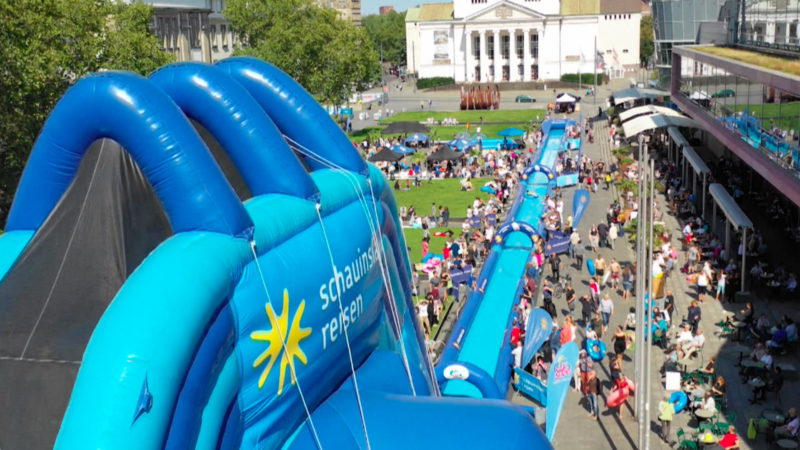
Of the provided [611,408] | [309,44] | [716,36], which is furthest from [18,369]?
[309,44]

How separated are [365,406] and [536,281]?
16.1m

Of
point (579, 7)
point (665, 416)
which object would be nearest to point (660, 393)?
point (665, 416)

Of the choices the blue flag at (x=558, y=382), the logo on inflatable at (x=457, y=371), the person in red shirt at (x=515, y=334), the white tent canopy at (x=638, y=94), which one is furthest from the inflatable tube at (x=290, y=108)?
the white tent canopy at (x=638, y=94)

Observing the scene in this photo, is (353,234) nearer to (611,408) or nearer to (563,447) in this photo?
(563,447)

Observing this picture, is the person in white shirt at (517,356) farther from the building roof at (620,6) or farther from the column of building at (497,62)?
the building roof at (620,6)

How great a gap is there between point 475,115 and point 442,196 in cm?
3154

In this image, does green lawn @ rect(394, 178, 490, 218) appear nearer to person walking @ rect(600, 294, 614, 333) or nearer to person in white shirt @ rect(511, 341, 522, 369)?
person walking @ rect(600, 294, 614, 333)

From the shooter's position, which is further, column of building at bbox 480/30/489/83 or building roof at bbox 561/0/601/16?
column of building at bbox 480/30/489/83

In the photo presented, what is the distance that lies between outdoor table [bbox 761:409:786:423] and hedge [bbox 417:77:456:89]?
284 feet

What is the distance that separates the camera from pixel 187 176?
7.61 metres

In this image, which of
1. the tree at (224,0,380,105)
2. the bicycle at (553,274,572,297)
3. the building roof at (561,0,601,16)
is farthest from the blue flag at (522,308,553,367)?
the building roof at (561,0,601,16)

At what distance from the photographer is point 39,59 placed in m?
26.5

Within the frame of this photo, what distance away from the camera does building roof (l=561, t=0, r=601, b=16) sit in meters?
101

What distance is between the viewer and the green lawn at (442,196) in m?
38.4
